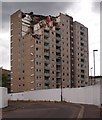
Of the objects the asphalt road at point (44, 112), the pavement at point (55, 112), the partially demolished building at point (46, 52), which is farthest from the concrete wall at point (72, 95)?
the partially demolished building at point (46, 52)

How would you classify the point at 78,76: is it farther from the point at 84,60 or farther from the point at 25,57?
the point at 25,57

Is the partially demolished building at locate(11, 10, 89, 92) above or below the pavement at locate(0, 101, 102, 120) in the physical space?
above

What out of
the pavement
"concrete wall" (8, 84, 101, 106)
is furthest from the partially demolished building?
the pavement

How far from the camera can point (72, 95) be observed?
5959 centimetres

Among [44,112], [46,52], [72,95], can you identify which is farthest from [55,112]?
[46,52]

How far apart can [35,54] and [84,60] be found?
1089 inches

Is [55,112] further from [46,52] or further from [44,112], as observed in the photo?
[46,52]

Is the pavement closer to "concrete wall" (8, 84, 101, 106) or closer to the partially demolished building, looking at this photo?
"concrete wall" (8, 84, 101, 106)

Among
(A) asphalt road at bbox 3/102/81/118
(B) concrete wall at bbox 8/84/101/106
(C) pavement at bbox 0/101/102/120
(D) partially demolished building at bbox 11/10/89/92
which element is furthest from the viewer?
(D) partially demolished building at bbox 11/10/89/92

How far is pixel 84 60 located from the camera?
12438 cm

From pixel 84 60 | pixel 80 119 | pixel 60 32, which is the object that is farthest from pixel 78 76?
pixel 80 119

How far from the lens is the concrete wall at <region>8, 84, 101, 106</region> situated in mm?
41497

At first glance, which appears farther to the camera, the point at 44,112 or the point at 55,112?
the point at 44,112

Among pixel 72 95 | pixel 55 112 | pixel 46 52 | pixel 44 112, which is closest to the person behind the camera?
pixel 55 112
